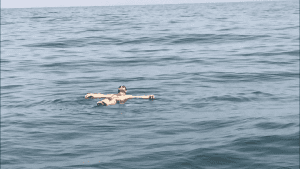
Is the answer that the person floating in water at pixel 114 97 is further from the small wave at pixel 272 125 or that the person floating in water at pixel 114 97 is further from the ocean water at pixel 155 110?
the small wave at pixel 272 125

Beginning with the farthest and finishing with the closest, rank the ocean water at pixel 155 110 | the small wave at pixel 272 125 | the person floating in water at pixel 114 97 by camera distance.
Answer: the person floating in water at pixel 114 97, the small wave at pixel 272 125, the ocean water at pixel 155 110

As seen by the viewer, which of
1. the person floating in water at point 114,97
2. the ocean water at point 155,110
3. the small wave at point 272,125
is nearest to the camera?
the ocean water at point 155,110

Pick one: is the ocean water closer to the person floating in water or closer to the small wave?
the small wave

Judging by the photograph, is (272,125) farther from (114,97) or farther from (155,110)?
(114,97)

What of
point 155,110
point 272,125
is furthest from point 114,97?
point 272,125

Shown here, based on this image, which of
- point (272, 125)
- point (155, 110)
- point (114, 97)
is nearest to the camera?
point (272, 125)

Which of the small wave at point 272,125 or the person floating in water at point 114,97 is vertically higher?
the person floating in water at point 114,97

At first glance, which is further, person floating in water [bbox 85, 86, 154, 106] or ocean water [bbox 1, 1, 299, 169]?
person floating in water [bbox 85, 86, 154, 106]

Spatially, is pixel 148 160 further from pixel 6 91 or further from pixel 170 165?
pixel 6 91

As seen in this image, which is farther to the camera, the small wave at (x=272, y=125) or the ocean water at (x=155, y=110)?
the small wave at (x=272, y=125)

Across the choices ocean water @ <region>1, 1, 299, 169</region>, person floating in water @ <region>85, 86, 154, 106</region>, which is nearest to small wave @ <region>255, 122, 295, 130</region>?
ocean water @ <region>1, 1, 299, 169</region>

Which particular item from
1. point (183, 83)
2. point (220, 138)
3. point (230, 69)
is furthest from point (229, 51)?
point (220, 138)

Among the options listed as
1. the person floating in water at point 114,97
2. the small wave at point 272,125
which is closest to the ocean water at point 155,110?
the small wave at point 272,125

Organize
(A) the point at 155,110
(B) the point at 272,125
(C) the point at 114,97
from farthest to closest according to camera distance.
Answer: (C) the point at 114,97 → (A) the point at 155,110 → (B) the point at 272,125
